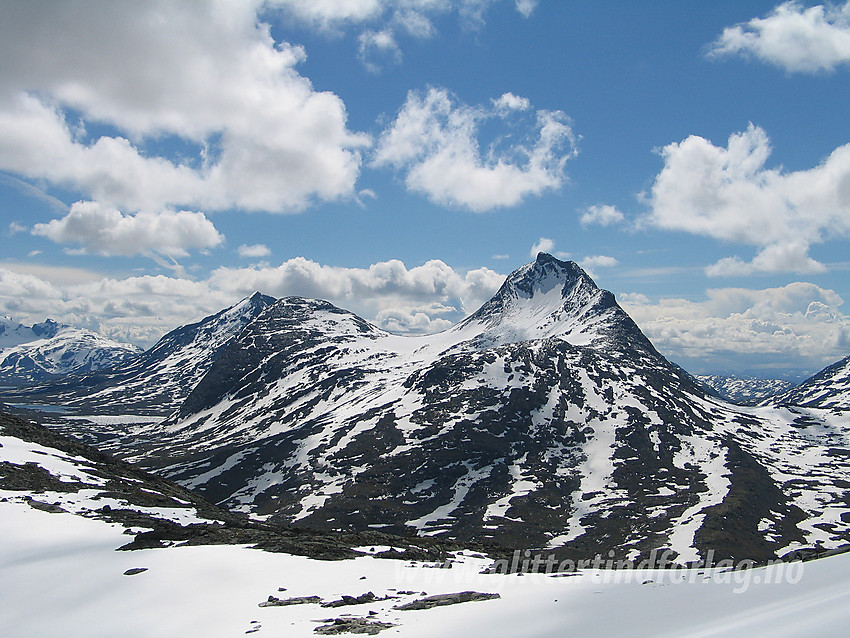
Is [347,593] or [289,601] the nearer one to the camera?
[289,601]

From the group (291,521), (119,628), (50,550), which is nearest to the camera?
(119,628)

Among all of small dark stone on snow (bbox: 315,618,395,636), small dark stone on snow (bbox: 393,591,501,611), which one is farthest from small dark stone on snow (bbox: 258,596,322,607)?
small dark stone on snow (bbox: 393,591,501,611)

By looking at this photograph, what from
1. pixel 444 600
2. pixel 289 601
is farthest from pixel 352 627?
pixel 444 600

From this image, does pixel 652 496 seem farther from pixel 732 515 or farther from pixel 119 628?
pixel 119 628

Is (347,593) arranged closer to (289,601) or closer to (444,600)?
(289,601)

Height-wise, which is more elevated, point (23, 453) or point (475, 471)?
point (23, 453)

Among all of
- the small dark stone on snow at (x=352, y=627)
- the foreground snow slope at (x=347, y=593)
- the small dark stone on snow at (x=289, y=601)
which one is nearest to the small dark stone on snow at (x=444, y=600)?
the foreground snow slope at (x=347, y=593)

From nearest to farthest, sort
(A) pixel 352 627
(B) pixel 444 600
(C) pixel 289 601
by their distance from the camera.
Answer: (A) pixel 352 627
(C) pixel 289 601
(B) pixel 444 600

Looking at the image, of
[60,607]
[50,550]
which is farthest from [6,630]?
[50,550]

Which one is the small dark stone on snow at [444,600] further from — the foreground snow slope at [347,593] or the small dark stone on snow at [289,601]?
the small dark stone on snow at [289,601]
